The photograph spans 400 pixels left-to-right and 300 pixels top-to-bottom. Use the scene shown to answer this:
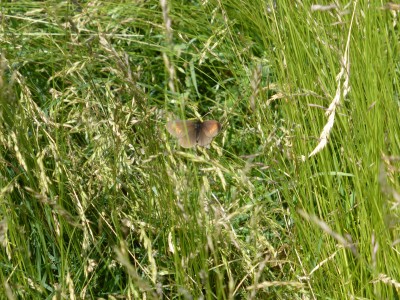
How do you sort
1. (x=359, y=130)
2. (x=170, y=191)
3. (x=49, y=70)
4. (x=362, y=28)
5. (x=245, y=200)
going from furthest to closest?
1. (x=49, y=70)
2. (x=245, y=200)
3. (x=362, y=28)
4. (x=359, y=130)
5. (x=170, y=191)

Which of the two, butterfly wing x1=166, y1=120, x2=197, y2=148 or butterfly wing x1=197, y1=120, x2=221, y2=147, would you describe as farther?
butterfly wing x1=197, y1=120, x2=221, y2=147

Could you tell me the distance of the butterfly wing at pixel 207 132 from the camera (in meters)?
2.15

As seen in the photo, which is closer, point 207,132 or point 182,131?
point 182,131

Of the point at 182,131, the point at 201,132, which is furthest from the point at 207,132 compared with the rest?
the point at 182,131

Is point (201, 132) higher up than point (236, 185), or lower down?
higher up

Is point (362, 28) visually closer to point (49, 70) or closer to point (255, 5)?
point (255, 5)

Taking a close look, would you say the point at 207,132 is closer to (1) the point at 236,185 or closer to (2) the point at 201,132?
(2) the point at 201,132

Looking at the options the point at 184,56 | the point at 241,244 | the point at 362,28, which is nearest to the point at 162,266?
the point at 241,244

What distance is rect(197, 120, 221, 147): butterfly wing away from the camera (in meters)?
2.15

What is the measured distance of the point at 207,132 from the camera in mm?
2193

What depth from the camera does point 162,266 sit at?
7.09ft

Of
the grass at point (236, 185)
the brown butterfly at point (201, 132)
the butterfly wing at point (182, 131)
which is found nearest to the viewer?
the grass at point (236, 185)

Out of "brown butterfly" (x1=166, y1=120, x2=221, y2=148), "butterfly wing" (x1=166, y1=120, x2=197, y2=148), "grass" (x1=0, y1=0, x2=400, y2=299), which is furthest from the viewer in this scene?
"brown butterfly" (x1=166, y1=120, x2=221, y2=148)

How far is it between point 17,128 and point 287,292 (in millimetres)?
844
